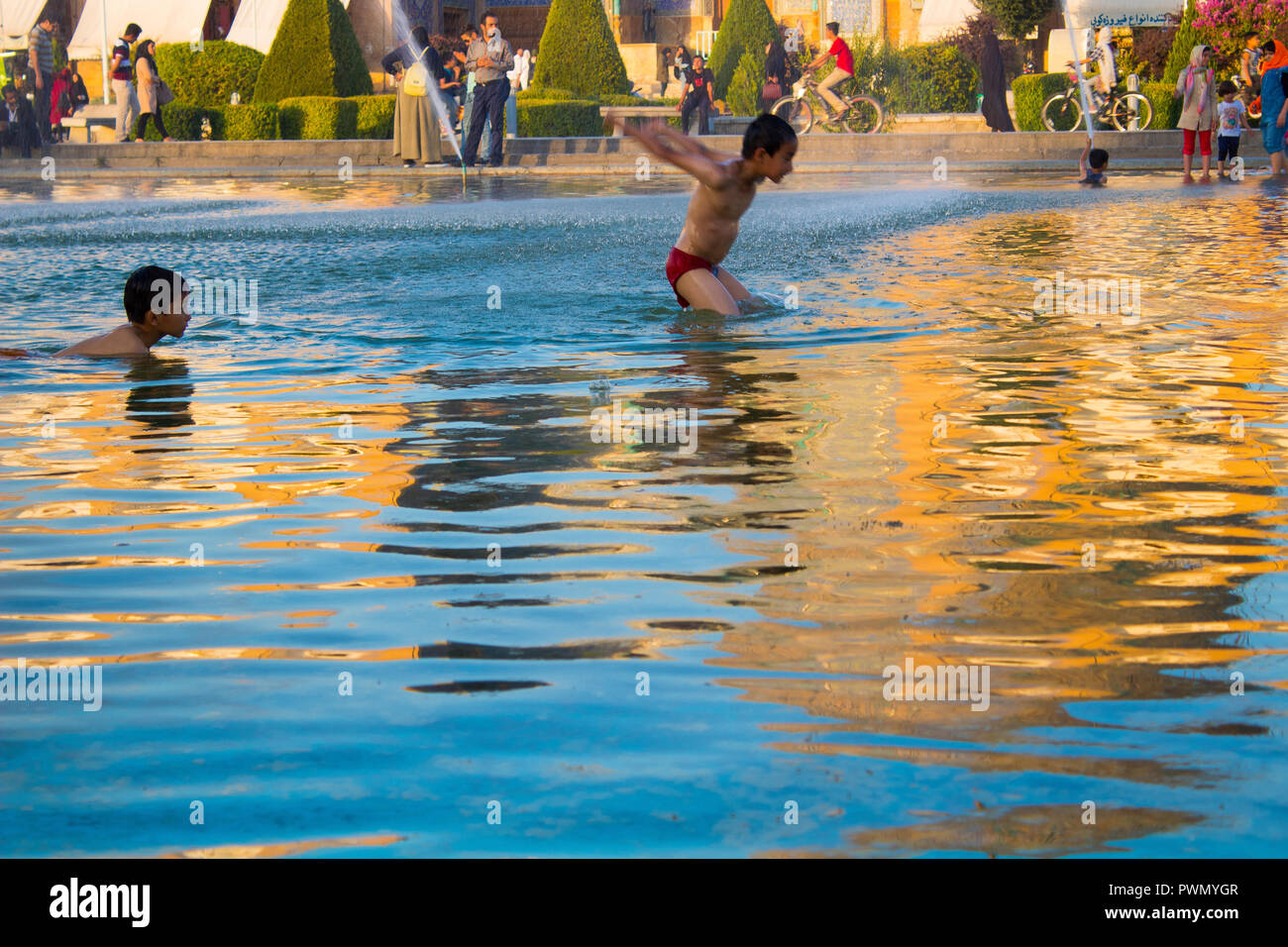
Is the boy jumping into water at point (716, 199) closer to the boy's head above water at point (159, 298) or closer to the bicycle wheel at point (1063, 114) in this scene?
the boy's head above water at point (159, 298)

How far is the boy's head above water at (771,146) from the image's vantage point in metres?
7.59

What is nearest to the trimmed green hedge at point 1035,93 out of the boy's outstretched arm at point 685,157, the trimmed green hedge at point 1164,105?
the trimmed green hedge at point 1164,105

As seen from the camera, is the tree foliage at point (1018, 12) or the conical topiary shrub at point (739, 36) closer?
the tree foliage at point (1018, 12)

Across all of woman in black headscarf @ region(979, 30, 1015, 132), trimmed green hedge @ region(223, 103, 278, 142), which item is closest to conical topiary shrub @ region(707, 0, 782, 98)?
woman in black headscarf @ region(979, 30, 1015, 132)

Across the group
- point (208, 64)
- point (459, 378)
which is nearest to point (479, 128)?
point (208, 64)

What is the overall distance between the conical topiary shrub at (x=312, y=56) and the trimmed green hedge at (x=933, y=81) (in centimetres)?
1046

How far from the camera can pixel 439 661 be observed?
3.07 meters

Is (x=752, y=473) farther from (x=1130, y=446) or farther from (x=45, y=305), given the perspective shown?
(x=45, y=305)

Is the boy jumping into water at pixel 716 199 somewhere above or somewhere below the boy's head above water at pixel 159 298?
above

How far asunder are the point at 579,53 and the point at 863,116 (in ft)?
18.8

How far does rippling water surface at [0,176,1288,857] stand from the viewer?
246 cm

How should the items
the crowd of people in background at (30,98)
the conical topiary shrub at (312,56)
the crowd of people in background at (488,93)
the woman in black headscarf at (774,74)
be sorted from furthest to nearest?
the woman in black headscarf at (774,74) < the crowd of people in background at (30,98) < the conical topiary shrub at (312,56) < the crowd of people in background at (488,93)

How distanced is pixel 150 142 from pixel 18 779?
78.1 ft

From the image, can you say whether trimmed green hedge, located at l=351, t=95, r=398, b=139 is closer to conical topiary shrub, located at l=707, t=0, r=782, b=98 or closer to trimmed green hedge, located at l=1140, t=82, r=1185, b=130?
conical topiary shrub, located at l=707, t=0, r=782, b=98
